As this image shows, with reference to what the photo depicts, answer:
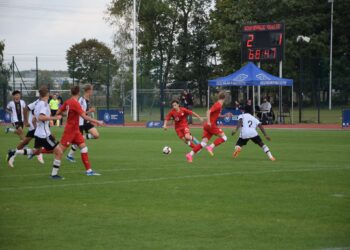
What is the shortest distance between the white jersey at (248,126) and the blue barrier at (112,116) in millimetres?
24229

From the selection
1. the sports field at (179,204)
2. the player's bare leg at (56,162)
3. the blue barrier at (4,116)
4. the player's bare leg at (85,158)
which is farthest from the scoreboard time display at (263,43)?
the player's bare leg at (56,162)

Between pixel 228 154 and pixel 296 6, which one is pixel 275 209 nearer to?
pixel 228 154

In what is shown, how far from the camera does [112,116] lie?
42031 millimetres

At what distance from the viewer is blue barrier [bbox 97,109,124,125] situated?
137 ft

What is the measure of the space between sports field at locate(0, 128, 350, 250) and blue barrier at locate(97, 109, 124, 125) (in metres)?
23.8

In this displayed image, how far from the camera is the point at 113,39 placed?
70938 mm

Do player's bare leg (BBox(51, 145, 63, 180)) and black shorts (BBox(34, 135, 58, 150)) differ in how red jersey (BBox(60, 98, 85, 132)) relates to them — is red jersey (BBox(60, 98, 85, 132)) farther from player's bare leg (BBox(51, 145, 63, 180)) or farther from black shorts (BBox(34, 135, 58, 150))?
black shorts (BBox(34, 135, 58, 150))

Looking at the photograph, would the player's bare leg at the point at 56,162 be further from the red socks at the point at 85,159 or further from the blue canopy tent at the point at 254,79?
the blue canopy tent at the point at 254,79

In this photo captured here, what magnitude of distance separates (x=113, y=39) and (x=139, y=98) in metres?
21.3

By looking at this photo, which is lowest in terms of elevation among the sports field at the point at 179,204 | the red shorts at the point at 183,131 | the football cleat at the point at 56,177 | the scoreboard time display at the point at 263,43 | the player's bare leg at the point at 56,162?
the sports field at the point at 179,204

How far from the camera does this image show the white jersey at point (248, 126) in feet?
58.2

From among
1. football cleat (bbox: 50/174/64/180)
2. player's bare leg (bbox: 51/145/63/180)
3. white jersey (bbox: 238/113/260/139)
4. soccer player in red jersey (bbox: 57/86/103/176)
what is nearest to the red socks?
soccer player in red jersey (bbox: 57/86/103/176)

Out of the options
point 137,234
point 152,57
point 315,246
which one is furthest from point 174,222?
point 152,57

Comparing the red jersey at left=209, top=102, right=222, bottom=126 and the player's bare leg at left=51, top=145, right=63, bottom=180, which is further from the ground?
the red jersey at left=209, top=102, right=222, bottom=126
